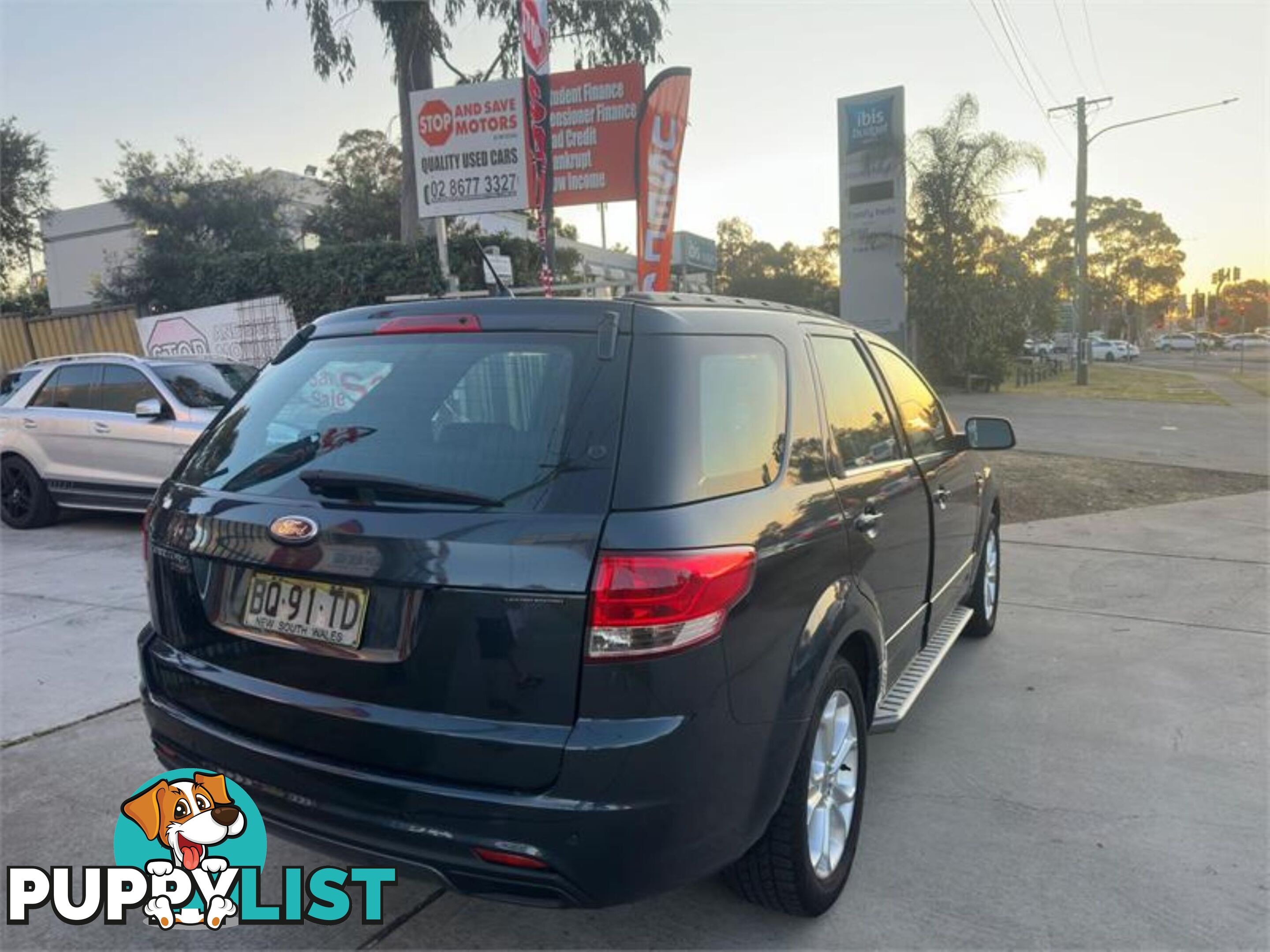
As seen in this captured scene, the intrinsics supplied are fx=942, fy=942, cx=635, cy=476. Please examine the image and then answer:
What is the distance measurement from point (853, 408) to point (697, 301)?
89 centimetres

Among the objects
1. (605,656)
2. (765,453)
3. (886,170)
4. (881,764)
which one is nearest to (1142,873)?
(881,764)

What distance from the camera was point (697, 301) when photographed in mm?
2773

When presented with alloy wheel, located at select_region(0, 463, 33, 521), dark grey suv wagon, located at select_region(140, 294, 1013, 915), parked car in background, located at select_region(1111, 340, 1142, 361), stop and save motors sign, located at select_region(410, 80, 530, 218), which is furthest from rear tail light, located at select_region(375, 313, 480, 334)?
parked car in background, located at select_region(1111, 340, 1142, 361)

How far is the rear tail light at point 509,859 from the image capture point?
6.89 ft

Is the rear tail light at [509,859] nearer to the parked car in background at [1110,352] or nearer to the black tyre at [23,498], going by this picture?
the black tyre at [23,498]

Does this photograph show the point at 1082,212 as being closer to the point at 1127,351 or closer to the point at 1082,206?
the point at 1082,206

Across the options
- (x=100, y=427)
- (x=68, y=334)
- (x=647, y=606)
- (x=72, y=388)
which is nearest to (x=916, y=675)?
(x=647, y=606)

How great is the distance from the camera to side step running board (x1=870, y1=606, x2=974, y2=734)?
3.29m

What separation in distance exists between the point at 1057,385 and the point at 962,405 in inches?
431

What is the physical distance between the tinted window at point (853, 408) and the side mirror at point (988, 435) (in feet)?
3.42

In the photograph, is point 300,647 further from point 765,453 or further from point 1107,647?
point 1107,647

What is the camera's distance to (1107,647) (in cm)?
509

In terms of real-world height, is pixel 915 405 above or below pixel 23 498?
above

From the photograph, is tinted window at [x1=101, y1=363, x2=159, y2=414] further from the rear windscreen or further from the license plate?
the license plate
